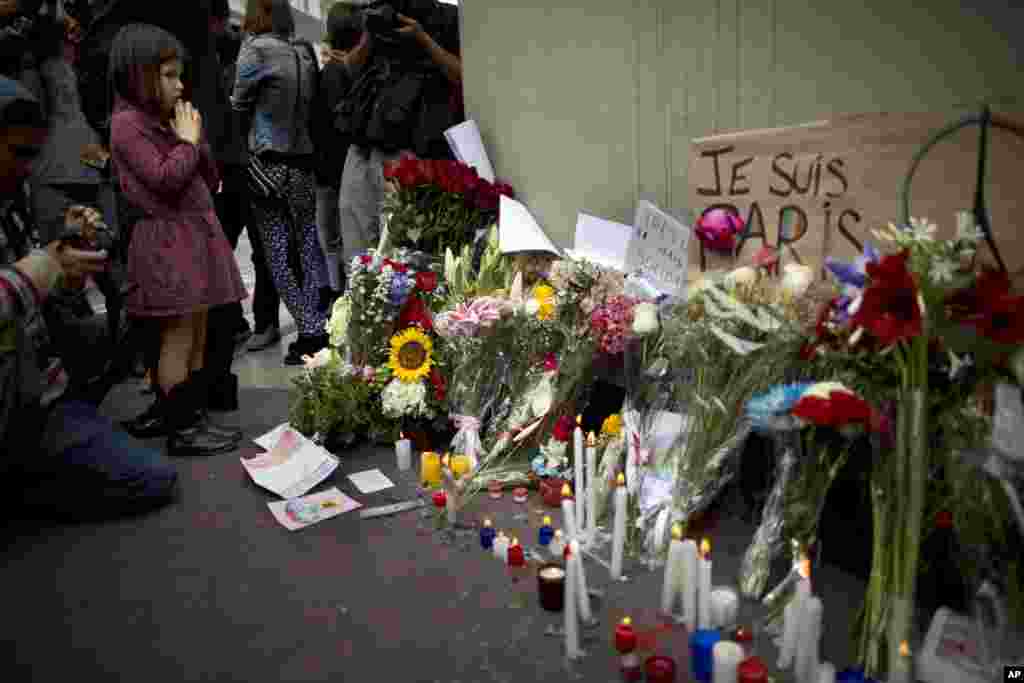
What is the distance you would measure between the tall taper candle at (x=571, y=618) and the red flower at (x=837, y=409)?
20.7 inches

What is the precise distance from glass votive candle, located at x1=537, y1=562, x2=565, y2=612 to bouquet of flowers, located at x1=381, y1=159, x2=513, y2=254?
1382 mm

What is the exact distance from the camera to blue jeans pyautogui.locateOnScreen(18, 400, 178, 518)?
2.33 metres

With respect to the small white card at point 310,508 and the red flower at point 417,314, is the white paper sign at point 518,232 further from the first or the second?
the small white card at point 310,508

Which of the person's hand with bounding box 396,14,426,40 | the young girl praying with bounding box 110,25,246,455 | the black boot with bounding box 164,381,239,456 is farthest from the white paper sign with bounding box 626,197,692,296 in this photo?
the black boot with bounding box 164,381,239,456

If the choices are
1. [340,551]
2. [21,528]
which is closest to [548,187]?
[340,551]

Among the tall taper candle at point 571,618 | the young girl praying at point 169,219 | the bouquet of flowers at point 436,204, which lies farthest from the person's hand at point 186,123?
the tall taper candle at point 571,618

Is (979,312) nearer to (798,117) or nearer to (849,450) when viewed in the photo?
(849,450)

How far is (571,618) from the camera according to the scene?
149 centimetres

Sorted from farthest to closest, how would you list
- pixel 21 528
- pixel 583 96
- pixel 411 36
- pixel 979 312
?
1. pixel 411 36
2. pixel 583 96
3. pixel 21 528
4. pixel 979 312

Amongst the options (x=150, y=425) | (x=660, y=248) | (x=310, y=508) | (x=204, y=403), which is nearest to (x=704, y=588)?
(x=660, y=248)

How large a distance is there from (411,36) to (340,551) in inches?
86.6

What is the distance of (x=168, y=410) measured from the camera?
296 centimetres

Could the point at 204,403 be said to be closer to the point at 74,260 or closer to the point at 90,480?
the point at 90,480

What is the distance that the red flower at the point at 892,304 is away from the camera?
1.18 m
